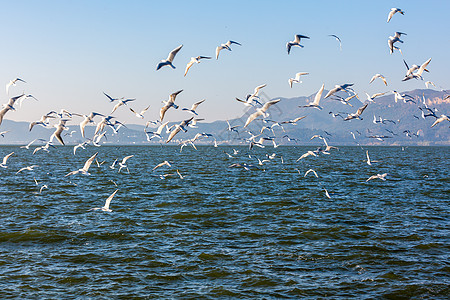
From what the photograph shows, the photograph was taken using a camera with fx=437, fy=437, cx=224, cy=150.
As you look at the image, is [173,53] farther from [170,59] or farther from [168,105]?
[168,105]

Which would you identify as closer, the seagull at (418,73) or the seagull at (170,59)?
the seagull at (170,59)

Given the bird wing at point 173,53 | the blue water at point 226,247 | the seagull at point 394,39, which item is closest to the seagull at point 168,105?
the bird wing at point 173,53

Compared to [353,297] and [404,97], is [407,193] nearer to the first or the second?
[404,97]

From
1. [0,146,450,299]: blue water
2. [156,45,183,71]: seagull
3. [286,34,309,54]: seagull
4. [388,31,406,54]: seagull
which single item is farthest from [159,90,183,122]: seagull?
[388,31,406,54]: seagull

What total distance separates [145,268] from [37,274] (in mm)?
3611

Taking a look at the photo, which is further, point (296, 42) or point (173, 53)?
point (296, 42)

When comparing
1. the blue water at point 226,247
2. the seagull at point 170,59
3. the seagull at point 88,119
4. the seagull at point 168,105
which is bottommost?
the blue water at point 226,247

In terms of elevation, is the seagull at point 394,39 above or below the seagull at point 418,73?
above

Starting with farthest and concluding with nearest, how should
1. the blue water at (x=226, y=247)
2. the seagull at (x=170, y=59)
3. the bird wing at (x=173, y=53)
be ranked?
the bird wing at (x=173, y=53) → the seagull at (x=170, y=59) → the blue water at (x=226, y=247)

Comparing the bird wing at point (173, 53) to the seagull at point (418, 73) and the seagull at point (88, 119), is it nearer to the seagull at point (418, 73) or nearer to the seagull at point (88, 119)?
the seagull at point (88, 119)

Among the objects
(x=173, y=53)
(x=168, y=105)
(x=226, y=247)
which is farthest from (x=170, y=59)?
(x=226, y=247)

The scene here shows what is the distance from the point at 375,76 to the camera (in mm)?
31734

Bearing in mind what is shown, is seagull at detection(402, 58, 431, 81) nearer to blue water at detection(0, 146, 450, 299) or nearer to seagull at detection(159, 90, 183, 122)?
blue water at detection(0, 146, 450, 299)

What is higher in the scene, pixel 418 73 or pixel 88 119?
pixel 418 73
